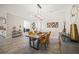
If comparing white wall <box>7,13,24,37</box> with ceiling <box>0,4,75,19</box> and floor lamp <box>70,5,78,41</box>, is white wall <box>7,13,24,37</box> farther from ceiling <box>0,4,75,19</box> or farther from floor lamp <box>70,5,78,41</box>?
floor lamp <box>70,5,78,41</box>

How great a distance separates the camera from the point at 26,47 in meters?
3.01

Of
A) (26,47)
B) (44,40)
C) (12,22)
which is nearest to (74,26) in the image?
(44,40)

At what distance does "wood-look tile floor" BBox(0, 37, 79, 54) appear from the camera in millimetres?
2971

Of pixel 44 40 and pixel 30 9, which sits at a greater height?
pixel 30 9

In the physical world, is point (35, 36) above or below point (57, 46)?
above

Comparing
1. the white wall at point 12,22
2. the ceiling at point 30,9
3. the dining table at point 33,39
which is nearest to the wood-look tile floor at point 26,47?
the dining table at point 33,39

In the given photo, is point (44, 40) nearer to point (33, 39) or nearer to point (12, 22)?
point (33, 39)

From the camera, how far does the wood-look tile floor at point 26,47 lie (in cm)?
297

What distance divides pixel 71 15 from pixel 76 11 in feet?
0.42

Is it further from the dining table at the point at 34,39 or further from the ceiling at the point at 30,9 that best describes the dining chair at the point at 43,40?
the ceiling at the point at 30,9

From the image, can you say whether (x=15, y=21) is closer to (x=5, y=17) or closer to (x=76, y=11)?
(x=5, y=17)
